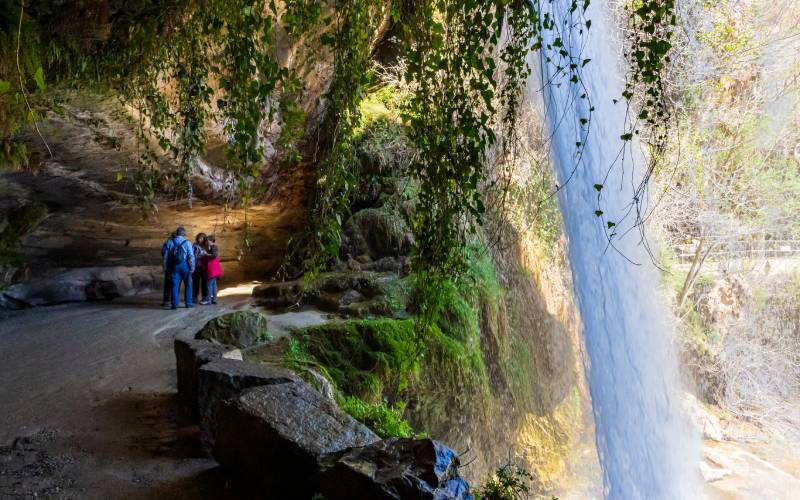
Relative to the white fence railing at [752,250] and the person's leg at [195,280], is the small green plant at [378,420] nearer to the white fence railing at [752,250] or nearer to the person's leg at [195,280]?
the person's leg at [195,280]

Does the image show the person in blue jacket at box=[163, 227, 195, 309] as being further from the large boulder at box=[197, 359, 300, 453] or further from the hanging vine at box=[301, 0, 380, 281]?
the hanging vine at box=[301, 0, 380, 281]

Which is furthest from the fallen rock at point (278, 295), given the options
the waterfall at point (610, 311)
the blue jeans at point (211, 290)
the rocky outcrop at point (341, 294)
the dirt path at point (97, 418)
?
the waterfall at point (610, 311)

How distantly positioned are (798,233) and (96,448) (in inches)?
531

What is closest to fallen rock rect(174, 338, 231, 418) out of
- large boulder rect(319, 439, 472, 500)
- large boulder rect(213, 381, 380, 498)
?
large boulder rect(213, 381, 380, 498)

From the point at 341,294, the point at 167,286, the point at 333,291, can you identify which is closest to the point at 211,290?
the point at 167,286

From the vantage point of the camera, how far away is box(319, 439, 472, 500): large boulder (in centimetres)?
263

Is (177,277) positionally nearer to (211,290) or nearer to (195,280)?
(211,290)

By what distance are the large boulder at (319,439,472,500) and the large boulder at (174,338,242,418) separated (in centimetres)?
192

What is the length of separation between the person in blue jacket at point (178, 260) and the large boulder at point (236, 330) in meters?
3.26

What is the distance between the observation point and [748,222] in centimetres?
1257

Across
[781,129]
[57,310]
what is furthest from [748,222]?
[57,310]

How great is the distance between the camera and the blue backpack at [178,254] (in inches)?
357

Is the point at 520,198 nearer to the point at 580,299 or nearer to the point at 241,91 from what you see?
Result: the point at 580,299

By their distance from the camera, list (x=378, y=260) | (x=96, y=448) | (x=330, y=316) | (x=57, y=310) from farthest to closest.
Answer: (x=57, y=310) → (x=378, y=260) → (x=330, y=316) → (x=96, y=448)
